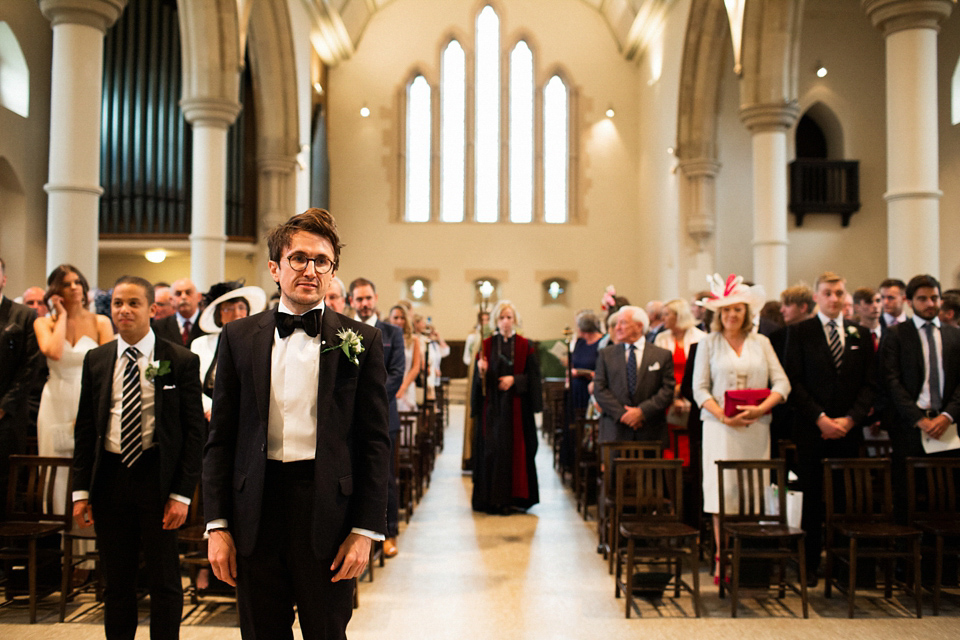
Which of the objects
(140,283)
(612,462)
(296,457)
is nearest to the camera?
(296,457)

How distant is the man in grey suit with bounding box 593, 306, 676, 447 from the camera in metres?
5.02

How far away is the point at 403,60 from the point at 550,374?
7.64m

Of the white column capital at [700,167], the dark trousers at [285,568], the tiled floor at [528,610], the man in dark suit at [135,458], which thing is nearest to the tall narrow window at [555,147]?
the white column capital at [700,167]

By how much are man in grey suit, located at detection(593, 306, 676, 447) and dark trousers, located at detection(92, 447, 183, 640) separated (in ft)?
9.70

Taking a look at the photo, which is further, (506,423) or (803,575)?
(506,423)

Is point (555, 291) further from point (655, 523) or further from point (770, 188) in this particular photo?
point (655, 523)

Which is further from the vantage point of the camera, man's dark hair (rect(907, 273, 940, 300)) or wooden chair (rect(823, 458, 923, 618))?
man's dark hair (rect(907, 273, 940, 300))

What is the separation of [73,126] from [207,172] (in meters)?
2.95

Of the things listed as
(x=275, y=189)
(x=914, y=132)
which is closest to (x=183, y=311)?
(x=914, y=132)

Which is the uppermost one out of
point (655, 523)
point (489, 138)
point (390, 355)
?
point (489, 138)

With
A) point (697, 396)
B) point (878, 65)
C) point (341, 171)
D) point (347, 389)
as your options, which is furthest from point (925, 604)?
point (341, 171)

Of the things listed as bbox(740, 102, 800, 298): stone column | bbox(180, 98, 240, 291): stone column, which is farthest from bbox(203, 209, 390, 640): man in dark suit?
bbox(740, 102, 800, 298): stone column

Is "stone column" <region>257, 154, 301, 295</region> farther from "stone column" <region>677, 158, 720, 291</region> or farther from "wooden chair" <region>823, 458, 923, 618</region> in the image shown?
"wooden chair" <region>823, 458, 923, 618</region>

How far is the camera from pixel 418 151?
17453 mm
